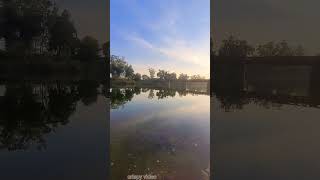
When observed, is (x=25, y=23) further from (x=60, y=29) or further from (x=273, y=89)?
(x=273, y=89)

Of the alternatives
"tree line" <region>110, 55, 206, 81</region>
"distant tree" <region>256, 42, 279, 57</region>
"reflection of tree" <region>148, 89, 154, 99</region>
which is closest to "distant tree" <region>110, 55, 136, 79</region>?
"tree line" <region>110, 55, 206, 81</region>

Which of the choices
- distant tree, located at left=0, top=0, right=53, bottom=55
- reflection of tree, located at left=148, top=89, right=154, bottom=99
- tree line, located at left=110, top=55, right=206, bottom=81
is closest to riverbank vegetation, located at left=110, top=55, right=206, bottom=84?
tree line, located at left=110, top=55, right=206, bottom=81

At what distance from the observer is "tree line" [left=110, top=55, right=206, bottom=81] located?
5.61 metres

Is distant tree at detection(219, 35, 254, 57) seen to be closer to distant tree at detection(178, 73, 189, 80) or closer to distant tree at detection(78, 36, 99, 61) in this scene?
distant tree at detection(178, 73, 189, 80)

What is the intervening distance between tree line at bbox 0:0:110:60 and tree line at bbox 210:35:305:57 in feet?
3.22

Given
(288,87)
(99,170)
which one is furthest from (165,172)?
(288,87)

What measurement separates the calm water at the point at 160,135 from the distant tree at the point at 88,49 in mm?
364

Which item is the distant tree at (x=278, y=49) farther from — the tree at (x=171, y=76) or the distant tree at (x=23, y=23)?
the distant tree at (x=23, y=23)

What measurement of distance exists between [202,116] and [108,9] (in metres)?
1.20

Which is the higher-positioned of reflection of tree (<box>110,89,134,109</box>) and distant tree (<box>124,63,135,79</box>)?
distant tree (<box>124,63,135,79</box>)

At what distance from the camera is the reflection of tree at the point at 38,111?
18.4 ft

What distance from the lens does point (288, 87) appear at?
220 inches

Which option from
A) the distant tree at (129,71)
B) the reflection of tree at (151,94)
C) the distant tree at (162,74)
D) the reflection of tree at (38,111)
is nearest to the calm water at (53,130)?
the reflection of tree at (38,111)

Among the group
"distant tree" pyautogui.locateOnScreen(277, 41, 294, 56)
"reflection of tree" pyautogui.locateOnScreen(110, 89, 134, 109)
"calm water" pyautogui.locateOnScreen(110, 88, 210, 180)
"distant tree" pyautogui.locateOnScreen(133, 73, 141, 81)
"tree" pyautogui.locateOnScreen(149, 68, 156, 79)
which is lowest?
"calm water" pyautogui.locateOnScreen(110, 88, 210, 180)
